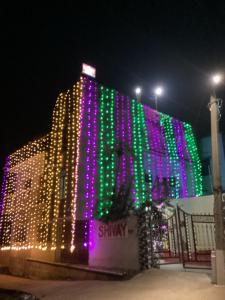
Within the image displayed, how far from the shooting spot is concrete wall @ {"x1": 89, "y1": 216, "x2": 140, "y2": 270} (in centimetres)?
1202

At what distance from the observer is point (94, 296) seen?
862 centimetres

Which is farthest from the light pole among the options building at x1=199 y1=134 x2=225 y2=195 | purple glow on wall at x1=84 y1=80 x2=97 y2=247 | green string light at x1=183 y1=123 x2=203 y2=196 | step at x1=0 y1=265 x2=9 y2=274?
step at x1=0 y1=265 x2=9 y2=274

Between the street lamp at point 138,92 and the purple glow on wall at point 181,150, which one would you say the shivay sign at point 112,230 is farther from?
the street lamp at point 138,92

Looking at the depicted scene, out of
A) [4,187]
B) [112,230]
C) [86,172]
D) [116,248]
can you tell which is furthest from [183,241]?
[4,187]

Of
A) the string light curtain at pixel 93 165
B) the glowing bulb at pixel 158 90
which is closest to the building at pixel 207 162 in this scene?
the string light curtain at pixel 93 165

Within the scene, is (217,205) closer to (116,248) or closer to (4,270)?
(116,248)

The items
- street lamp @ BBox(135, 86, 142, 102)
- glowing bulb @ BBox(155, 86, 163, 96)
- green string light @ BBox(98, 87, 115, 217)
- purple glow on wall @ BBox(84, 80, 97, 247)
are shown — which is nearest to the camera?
purple glow on wall @ BBox(84, 80, 97, 247)

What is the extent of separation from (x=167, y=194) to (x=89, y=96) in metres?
7.80

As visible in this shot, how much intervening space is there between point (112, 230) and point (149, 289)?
→ 4.32 m

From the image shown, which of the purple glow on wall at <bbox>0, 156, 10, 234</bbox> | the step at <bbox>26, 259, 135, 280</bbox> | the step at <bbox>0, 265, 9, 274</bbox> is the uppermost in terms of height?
the purple glow on wall at <bbox>0, 156, 10, 234</bbox>

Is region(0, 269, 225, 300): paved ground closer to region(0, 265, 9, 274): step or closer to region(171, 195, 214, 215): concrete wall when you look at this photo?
region(171, 195, 214, 215): concrete wall

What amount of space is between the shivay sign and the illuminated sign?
1006cm

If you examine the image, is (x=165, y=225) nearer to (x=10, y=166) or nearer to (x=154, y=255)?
(x=154, y=255)

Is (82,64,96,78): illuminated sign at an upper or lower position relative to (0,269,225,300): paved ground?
upper
